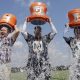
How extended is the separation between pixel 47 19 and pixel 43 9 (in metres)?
0.46

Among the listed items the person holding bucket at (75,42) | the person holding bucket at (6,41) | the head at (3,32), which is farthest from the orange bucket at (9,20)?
the person holding bucket at (75,42)

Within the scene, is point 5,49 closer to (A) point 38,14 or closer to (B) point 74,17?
(A) point 38,14

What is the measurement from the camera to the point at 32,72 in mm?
12000

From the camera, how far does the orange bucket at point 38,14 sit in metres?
12.6

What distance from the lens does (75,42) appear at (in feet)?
40.4

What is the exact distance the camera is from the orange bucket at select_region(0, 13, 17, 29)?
506 inches

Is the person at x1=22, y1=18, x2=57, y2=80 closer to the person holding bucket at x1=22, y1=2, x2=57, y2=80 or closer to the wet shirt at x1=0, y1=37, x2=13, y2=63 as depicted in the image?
the person holding bucket at x1=22, y1=2, x2=57, y2=80

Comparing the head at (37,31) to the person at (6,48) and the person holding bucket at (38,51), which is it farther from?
the person at (6,48)

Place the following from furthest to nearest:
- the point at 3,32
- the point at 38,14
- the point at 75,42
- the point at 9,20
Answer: the point at 9,20
the point at 38,14
the point at 3,32
the point at 75,42

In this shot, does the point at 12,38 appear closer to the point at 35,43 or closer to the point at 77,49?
the point at 35,43

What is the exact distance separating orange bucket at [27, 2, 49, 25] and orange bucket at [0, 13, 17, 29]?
24.8 inches

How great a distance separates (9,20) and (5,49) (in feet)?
3.77

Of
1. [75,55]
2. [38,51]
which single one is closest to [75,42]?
[75,55]

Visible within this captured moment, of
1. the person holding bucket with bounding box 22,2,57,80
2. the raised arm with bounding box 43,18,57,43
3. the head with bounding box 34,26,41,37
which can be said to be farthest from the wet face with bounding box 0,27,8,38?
the raised arm with bounding box 43,18,57,43
